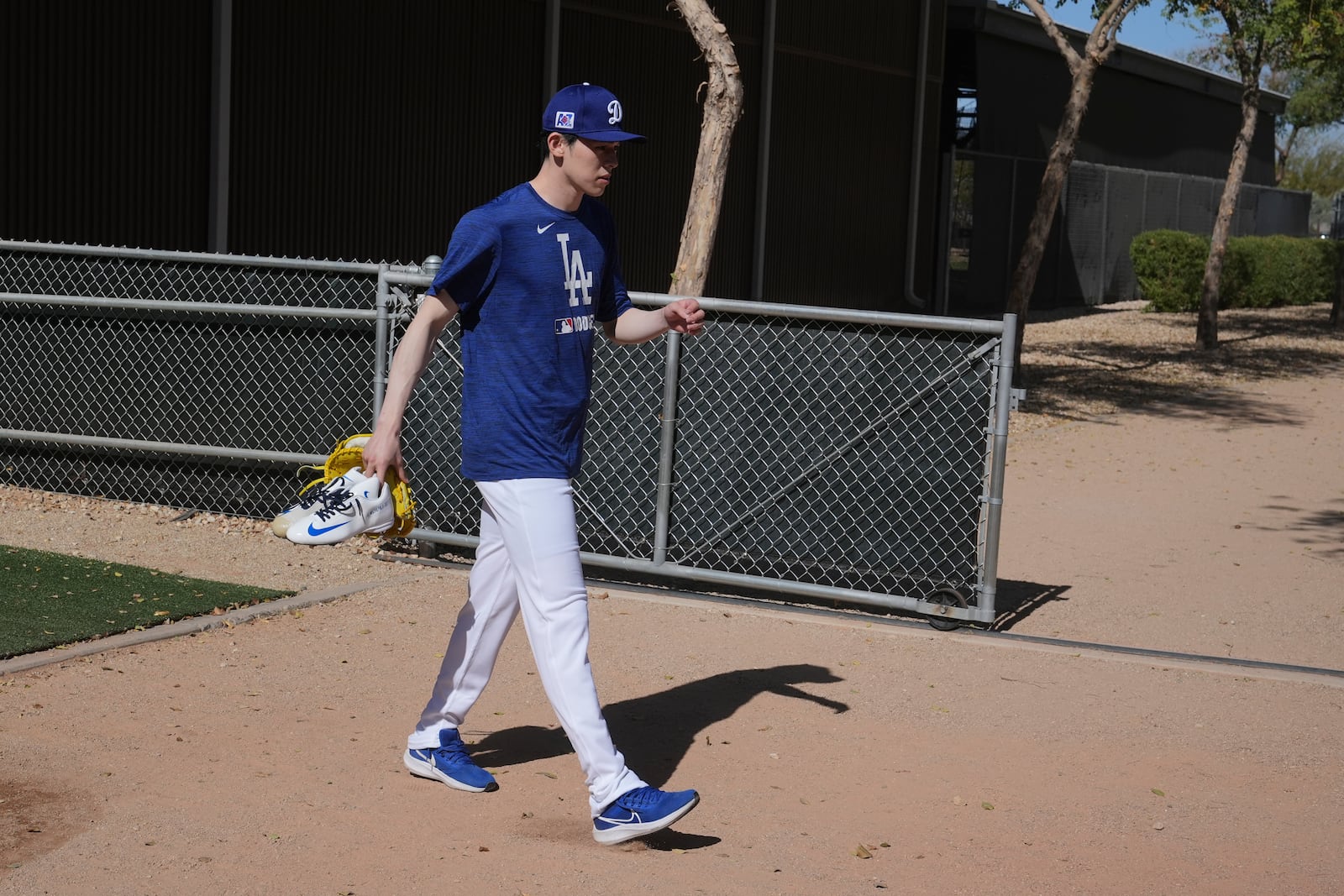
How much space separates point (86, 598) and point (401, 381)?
303 centimetres

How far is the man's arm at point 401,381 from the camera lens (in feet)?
14.0

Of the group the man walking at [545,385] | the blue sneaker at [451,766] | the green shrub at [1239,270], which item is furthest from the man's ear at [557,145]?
the green shrub at [1239,270]

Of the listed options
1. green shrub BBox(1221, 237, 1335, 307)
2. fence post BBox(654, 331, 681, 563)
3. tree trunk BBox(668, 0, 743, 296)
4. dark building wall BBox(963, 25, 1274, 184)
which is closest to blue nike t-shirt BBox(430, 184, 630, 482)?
fence post BBox(654, 331, 681, 563)

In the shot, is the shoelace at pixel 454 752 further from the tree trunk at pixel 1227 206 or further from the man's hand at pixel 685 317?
the tree trunk at pixel 1227 206

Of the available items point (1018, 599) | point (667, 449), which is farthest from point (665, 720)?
point (1018, 599)

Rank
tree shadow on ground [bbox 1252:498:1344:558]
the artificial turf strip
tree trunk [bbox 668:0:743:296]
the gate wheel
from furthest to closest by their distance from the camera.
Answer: tree trunk [bbox 668:0:743:296], tree shadow on ground [bbox 1252:498:1344:558], the gate wheel, the artificial turf strip

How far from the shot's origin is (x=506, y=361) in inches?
171

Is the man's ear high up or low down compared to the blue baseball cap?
down

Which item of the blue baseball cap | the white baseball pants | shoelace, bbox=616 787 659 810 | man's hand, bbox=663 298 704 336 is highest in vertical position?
the blue baseball cap

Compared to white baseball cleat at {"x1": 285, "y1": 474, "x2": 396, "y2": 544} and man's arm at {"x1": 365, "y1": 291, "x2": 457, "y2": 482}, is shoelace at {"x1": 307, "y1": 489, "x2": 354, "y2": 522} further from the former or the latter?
man's arm at {"x1": 365, "y1": 291, "x2": 457, "y2": 482}

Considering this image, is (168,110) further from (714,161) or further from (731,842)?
(731,842)

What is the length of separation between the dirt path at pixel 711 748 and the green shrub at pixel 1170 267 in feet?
68.7

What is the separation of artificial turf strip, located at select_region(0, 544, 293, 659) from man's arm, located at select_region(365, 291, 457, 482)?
227cm

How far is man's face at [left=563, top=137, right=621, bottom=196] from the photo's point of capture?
4.32 m
